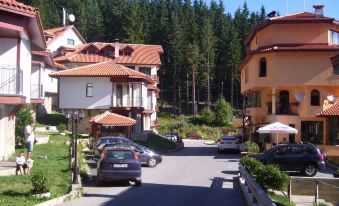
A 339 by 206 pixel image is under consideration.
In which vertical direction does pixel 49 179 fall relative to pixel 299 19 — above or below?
below

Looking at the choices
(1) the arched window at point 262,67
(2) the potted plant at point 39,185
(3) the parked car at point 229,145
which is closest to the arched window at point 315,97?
(1) the arched window at point 262,67

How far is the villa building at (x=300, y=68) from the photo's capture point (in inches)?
1572

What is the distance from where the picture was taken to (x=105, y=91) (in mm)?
50781

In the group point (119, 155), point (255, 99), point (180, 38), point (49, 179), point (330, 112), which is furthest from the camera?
point (180, 38)

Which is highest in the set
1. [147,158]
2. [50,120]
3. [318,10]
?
[318,10]

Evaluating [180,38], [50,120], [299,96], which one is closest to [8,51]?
[299,96]

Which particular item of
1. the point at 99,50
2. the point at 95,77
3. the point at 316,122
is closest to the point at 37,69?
the point at 95,77

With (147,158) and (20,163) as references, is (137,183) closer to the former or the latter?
(20,163)

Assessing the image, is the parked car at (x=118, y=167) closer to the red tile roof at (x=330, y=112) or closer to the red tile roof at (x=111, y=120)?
the red tile roof at (x=330, y=112)

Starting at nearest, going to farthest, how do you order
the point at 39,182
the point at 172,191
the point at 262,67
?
the point at 39,182, the point at 172,191, the point at 262,67

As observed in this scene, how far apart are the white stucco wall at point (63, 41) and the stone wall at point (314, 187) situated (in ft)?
174

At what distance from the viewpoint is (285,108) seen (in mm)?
43094

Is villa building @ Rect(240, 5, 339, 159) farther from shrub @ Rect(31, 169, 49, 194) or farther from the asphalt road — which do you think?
shrub @ Rect(31, 169, 49, 194)

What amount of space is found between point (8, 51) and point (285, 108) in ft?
93.3
